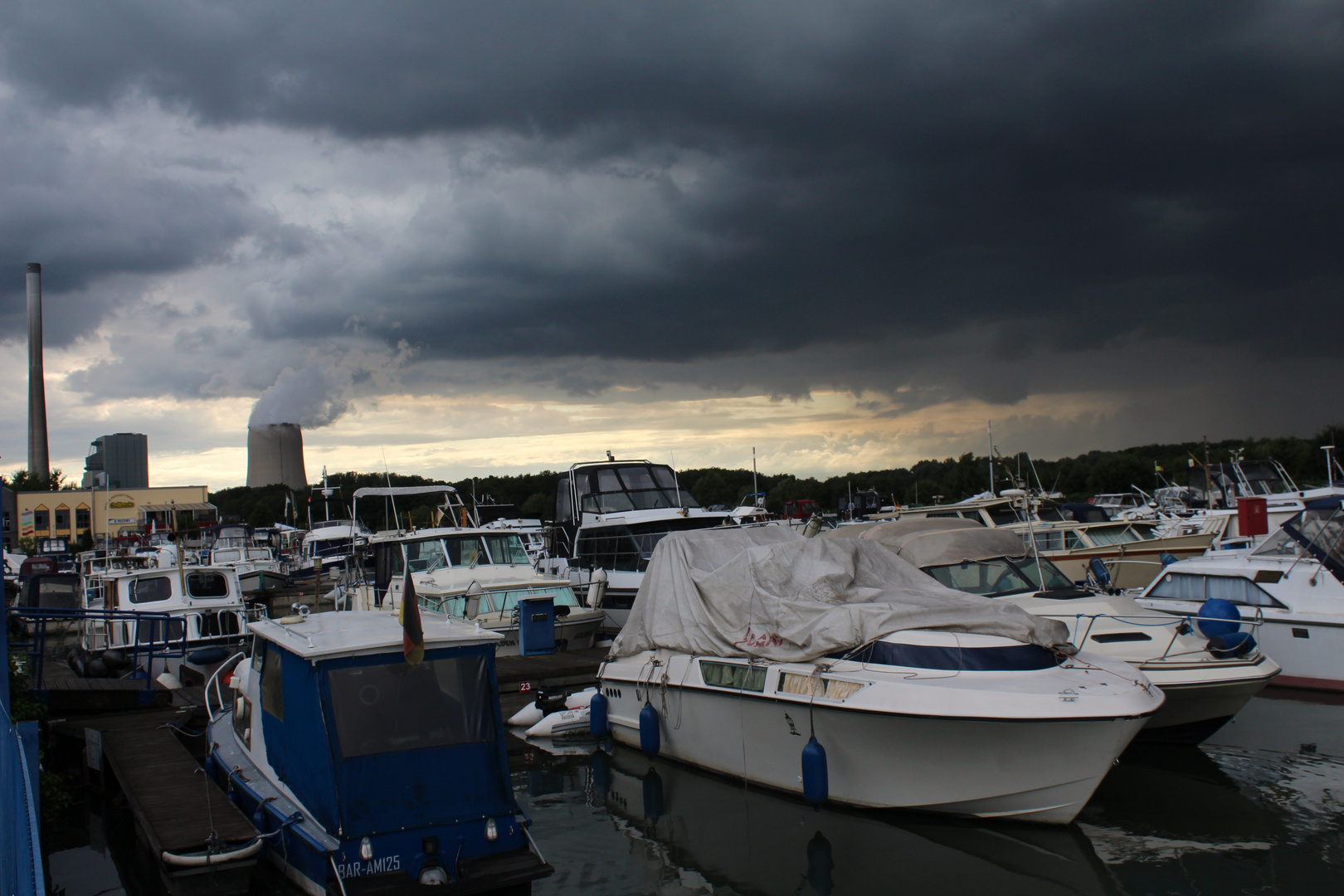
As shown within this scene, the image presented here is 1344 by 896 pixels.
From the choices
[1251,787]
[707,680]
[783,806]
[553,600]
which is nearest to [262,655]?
[707,680]

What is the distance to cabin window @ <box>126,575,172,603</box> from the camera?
Answer: 20125 mm

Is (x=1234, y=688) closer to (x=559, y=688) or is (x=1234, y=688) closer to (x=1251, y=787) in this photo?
(x=1251, y=787)

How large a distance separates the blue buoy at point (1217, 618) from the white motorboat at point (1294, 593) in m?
0.67

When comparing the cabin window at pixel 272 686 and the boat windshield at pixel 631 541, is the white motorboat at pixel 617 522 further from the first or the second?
the cabin window at pixel 272 686

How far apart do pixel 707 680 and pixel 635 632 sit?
7.44 feet

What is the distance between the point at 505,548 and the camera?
20.7 metres

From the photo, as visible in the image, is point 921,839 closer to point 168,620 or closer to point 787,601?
point 787,601

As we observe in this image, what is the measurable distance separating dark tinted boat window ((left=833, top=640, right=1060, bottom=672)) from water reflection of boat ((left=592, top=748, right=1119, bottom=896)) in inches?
61.3

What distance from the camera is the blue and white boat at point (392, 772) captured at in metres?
7.05

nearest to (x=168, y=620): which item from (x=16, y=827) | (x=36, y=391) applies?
(x=16, y=827)

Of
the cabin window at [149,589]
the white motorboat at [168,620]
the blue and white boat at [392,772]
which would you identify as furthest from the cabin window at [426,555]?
the blue and white boat at [392,772]

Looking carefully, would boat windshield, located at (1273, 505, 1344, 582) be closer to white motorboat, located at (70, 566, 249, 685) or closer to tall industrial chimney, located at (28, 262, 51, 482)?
white motorboat, located at (70, 566, 249, 685)

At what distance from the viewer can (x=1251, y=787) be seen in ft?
34.6

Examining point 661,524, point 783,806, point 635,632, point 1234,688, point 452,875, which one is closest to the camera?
point 452,875
